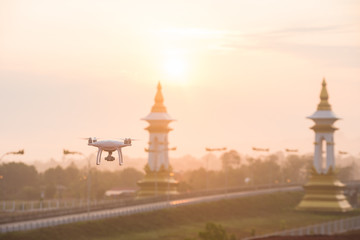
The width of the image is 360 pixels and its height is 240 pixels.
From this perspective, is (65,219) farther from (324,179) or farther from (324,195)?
(324,179)

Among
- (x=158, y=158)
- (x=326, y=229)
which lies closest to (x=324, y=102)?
(x=158, y=158)

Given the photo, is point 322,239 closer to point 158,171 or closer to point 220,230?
point 220,230

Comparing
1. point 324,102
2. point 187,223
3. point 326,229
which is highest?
point 324,102

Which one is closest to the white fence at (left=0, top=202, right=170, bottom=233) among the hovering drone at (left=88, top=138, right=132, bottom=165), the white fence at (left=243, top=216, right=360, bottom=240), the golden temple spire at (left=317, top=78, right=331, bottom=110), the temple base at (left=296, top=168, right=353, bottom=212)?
the white fence at (left=243, top=216, right=360, bottom=240)

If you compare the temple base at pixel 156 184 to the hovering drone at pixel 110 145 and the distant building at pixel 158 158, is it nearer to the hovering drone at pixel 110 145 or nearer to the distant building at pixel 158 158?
the distant building at pixel 158 158

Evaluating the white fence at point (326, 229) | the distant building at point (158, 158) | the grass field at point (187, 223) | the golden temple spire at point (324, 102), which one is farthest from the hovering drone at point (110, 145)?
the golden temple spire at point (324, 102)

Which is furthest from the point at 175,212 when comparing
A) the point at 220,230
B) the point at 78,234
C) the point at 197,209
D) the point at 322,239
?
the point at 322,239
